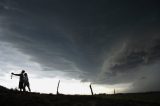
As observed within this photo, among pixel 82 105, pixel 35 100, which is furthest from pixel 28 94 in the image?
pixel 82 105

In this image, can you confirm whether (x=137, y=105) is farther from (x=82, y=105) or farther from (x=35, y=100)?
(x=35, y=100)

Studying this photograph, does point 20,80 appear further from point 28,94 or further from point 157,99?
point 157,99

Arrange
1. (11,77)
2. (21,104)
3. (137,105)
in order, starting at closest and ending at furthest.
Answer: (21,104)
(137,105)
(11,77)

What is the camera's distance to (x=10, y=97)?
85.4ft

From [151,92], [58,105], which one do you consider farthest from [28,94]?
[151,92]

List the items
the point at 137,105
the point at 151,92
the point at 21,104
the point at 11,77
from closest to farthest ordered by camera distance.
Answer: the point at 21,104, the point at 137,105, the point at 11,77, the point at 151,92

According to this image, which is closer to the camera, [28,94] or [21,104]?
[21,104]

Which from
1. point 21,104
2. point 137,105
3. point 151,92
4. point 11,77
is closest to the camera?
point 21,104

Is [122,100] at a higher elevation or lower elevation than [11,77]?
lower

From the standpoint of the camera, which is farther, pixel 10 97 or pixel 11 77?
pixel 11 77

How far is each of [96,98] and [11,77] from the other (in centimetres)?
1122

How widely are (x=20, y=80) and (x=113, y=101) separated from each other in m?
12.2

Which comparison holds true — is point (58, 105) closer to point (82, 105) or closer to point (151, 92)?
point (82, 105)

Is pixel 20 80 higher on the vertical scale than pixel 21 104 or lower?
higher
